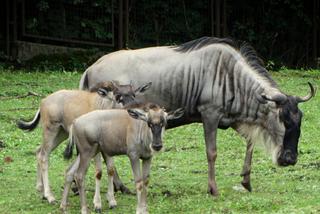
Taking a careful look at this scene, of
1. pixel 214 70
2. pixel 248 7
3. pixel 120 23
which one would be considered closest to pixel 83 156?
pixel 214 70

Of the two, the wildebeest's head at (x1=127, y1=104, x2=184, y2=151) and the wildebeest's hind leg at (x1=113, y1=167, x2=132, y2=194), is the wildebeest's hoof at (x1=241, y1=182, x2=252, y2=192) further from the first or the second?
the wildebeest's head at (x1=127, y1=104, x2=184, y2=151)

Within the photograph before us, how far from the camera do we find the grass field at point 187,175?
973 centimetres

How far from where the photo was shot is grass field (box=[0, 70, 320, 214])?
9727mm

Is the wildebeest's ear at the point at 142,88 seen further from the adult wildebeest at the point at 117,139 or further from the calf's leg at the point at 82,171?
the calf's leg at the point at 82,171

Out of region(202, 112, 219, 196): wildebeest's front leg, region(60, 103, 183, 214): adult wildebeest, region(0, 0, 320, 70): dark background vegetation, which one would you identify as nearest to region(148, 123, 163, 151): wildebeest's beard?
region(60, 103, 183, 214): adult wildebeest

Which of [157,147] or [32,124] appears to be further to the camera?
[32,124]

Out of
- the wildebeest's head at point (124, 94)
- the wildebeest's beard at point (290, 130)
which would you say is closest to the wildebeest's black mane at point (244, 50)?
the wildebeest's beard at point (290, 130)

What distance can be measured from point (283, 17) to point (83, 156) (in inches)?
621

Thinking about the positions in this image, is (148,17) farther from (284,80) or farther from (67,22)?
(284,80)

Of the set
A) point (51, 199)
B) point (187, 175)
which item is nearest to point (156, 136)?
point (51, 199)

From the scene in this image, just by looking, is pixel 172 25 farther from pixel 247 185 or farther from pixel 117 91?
pixel 117 91

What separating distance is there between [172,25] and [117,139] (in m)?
14.2

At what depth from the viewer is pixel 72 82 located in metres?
18.8

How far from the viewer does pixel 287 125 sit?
10586 millimetres
